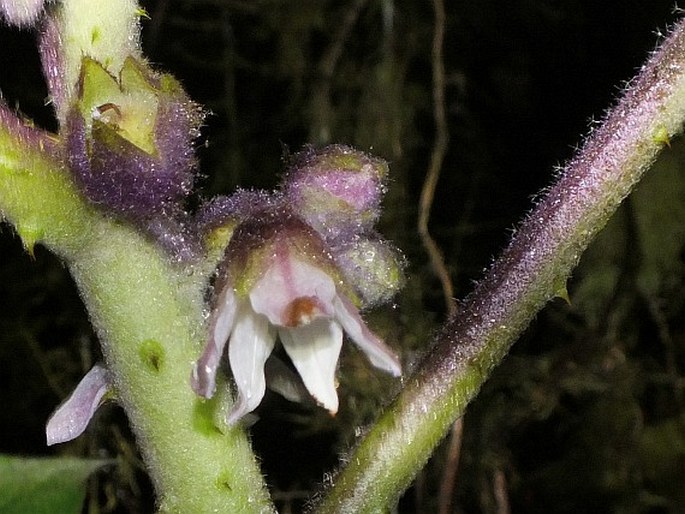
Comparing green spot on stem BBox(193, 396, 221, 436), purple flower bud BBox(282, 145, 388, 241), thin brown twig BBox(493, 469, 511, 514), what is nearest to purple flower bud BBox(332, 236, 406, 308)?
purple flower bud BBox(282, 145, 388, 241)

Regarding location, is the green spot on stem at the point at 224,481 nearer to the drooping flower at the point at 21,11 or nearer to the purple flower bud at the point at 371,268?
the purple flower bud at the point at 371,268

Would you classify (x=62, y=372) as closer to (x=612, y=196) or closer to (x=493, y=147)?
(x=493, y=147)

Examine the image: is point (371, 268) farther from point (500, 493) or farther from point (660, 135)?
point (500, 493)

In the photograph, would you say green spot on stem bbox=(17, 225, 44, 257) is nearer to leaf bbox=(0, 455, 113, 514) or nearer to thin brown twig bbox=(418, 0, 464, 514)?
leaf bbox=(0, 455, 113, 514)

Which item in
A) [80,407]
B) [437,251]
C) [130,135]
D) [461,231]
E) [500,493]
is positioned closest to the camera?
[130,135]

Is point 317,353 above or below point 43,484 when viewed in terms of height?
above

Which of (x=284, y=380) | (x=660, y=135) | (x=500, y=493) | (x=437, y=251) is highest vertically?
(x=660, y=135)

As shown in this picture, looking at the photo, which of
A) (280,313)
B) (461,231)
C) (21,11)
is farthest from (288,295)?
(461,231)
